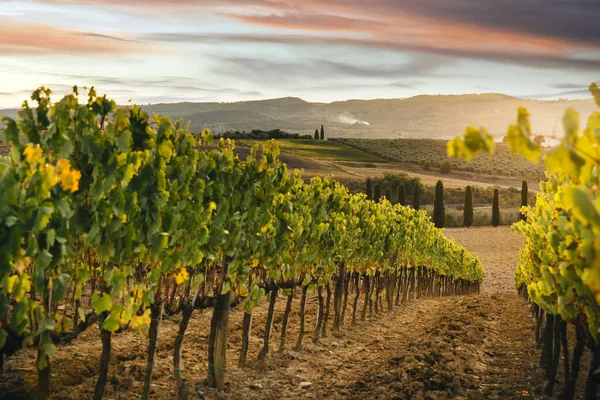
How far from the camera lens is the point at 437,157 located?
5064 inches

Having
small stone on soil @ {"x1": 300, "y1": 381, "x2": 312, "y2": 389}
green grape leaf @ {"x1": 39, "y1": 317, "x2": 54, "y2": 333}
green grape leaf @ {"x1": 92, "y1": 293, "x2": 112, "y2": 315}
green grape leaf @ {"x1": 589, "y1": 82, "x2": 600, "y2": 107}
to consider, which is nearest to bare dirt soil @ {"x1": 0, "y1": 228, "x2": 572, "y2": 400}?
small stone on soil @ {"x1": 300, "y1": 381, "x2": 312, "y2": 389}

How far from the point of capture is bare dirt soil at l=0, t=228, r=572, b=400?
8.97 m

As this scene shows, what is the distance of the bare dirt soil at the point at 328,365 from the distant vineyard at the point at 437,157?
94986 millimetres

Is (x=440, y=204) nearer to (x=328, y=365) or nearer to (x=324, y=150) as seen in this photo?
(x=328, y=365)

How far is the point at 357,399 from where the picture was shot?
930cm

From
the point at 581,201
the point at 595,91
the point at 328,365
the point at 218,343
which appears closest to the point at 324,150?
the point at 328,365

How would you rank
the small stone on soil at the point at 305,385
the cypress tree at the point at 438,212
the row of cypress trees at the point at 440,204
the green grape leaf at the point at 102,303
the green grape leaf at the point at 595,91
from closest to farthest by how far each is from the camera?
the green grape leaf at the point at 595,91 < the green grape leaf at the point at 102,303 < the small stone on soil at the point at 305,385 < the row of cypress trees at the point at 440,204 < the cypress tree at the point at 438,212

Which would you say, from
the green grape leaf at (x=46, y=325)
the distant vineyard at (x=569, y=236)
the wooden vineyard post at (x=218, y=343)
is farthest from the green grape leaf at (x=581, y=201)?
the wooden vineyard post at (x=218, y=343)

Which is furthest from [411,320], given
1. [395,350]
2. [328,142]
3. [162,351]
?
[328,142]

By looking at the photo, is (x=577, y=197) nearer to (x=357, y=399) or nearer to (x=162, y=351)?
(x=357, y=399)

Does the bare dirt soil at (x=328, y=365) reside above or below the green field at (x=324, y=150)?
below

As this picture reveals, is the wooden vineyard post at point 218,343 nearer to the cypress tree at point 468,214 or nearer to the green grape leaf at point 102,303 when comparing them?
the green grape leaf at point 102,303

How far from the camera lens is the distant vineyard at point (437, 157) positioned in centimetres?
11206

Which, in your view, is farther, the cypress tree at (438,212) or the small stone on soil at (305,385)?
the cypress tree at (438,212)
